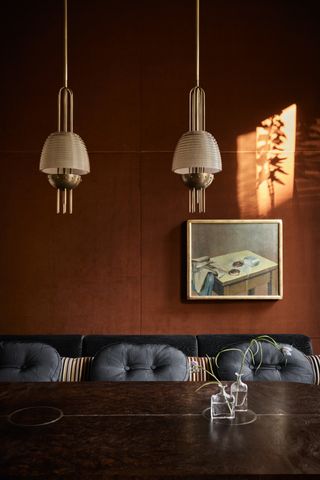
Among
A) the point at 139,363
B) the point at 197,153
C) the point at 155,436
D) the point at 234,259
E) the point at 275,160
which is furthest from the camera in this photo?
the point at 275,160

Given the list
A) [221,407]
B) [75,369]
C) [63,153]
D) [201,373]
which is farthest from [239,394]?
[75,369]

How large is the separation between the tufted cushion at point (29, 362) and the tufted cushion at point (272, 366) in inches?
39.2

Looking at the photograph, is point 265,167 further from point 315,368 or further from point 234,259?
point 315,368

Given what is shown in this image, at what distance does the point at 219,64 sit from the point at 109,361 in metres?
2.53

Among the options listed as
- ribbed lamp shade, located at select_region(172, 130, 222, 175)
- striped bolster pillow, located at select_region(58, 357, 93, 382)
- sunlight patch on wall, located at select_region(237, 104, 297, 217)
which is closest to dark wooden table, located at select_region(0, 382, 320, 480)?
striped bolster pillow, located at select_region(58, 357, 93, 382)

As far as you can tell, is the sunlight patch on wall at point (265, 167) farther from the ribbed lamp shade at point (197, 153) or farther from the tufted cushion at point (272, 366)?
the ribbed lamp shade at point (197, 153)

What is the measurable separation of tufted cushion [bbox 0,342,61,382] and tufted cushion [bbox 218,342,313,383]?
3.26ft

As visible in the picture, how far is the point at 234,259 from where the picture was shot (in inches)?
146

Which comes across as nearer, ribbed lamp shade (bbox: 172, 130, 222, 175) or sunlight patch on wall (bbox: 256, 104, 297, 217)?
ribbed lamp shade (bbox: 172, 130, 222, 175)

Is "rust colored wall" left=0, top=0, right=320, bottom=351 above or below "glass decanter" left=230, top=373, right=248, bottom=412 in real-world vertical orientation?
above

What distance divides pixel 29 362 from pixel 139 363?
0.66 meters

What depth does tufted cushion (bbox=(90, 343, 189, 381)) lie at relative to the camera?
2.71 metres

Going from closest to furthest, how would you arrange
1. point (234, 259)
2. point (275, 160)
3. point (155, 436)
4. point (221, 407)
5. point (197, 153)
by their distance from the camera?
point (155, 436)
point (221, 407)
point (197, 153)
point (234, 259)
point (275, 160)

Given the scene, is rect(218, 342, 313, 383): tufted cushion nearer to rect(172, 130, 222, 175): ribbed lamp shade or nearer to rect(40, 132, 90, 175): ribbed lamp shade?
rect(172, 130, 222, 175): ribbed lamp shade
